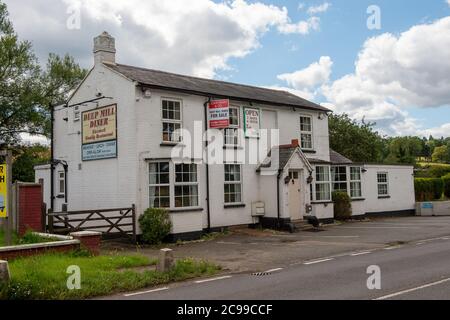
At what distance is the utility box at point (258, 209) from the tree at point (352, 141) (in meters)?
25.8

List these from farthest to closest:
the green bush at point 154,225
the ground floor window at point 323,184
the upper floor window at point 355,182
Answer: the upper floor window at point 355,182 < the ground floor window at point 323,184 < the green bush at point 154,225

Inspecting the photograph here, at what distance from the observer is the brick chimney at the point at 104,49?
21062mm

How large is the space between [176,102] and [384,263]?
11.2m

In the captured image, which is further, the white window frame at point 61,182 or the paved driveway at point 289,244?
the white window frame at point 61,182

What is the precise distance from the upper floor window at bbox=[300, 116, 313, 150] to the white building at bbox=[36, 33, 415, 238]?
0.05 meters

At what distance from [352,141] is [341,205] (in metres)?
22.3

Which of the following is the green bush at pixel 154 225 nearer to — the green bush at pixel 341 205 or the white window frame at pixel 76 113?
the white window frame at pixel 76 113

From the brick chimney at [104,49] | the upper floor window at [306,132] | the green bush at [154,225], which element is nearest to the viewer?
the green bush at [154,225]

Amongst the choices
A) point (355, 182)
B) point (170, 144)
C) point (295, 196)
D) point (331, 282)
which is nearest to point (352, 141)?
point (355, 182)

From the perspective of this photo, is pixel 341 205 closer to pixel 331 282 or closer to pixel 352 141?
pixel 331 282

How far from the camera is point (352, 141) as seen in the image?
154 ft

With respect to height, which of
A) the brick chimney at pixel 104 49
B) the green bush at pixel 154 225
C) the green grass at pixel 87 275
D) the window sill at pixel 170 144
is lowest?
the green grass at pixel 87 275

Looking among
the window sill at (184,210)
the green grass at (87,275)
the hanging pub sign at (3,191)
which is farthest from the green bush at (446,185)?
the hanging pub sign at (3,191)
